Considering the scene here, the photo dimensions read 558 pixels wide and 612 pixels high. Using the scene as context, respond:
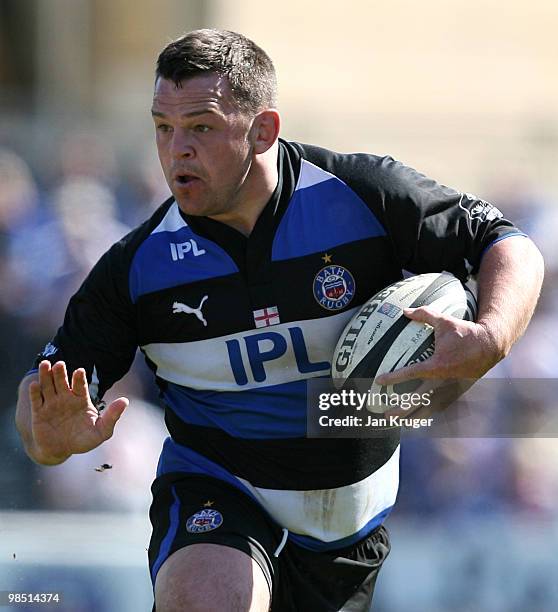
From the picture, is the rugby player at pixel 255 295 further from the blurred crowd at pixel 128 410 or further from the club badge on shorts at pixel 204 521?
the blurred crowd at pixel 128 410

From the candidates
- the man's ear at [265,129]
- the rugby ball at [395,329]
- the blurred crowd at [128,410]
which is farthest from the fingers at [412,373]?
the blurred crowd at [128,410]

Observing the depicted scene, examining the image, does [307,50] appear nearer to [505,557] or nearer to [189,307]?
[505,557]

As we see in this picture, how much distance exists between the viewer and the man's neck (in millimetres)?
3803

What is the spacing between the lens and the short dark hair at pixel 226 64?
3634 mm

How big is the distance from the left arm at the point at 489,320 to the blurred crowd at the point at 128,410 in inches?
86.7

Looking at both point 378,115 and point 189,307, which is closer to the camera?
point 189,307

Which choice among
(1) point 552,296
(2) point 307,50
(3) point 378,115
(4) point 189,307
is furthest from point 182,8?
(4) point 189,307

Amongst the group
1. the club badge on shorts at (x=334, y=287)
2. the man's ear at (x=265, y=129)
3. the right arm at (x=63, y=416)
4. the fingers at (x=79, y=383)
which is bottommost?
the right arm at (x=63, y=416)

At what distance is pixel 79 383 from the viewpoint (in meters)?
3.46

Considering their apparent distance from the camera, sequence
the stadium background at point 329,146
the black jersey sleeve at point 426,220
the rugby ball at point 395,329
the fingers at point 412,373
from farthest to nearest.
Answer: the stadium background at point 329,146 < the black jersey sleeve at point 426,220 < the rugby ball at point 395,329 < the fingers at point 412,373

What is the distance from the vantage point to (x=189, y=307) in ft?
12.4

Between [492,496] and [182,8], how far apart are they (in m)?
3.97

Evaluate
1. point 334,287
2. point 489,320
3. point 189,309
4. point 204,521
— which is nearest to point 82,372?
point 189,309

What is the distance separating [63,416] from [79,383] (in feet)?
0.46
